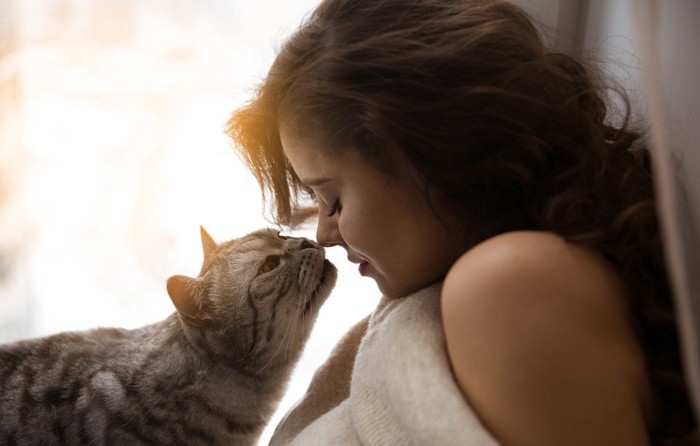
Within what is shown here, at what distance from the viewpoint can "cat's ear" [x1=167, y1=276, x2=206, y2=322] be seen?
3.75 feet

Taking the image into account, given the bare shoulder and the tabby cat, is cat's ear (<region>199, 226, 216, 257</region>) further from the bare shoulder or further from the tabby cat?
the bare shoulder

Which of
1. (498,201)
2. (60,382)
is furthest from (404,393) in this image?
(60,382)

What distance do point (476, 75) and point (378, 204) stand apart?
20 cm

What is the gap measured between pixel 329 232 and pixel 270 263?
23 cm

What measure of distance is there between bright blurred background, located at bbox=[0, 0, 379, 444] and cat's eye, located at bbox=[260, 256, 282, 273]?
201 mm

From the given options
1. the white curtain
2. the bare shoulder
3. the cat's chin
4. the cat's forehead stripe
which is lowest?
the cat's chin

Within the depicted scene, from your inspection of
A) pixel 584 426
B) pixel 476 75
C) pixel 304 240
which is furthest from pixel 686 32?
pixel 304 240

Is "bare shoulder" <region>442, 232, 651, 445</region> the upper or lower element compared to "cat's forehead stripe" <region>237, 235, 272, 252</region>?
upper

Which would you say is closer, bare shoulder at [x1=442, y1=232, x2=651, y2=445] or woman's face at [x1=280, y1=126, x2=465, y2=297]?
bare shoulder at [x1=442, y1=232, x2=651, y2=445]

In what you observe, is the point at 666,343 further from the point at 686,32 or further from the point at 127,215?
the point at 127,215

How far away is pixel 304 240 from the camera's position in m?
1.26

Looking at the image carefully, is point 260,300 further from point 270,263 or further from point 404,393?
point 404,393

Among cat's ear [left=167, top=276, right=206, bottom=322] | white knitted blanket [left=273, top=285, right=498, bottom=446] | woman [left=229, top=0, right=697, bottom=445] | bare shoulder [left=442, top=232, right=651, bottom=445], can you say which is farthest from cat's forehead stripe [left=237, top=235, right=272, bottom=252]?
bare shoulder [left=442, top=232, right=651, bottom=445]

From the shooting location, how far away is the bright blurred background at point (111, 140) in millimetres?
1299
